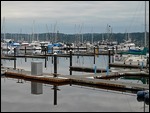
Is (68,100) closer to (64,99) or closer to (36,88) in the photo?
(64,99)

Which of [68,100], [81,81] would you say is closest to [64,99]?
[68,100]

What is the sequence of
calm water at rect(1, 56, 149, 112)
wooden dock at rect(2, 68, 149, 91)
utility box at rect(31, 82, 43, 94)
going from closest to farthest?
calm water at rect(1, 56, 149, 112), wooden dock at rect(2, 68, 149, 91), utility box at rect(31, 82, 43, 94)

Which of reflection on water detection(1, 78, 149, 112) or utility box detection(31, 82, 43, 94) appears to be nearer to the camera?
reflection on water detection(1, 78, 149, 112)

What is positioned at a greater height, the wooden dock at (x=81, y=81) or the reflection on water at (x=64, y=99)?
the wooden dock at (x=81, y=81)

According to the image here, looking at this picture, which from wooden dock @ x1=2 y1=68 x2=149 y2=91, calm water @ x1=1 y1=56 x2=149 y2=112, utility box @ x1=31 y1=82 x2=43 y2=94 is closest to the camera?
calm water @ x1=1 y1=56 x2=149 y2=112

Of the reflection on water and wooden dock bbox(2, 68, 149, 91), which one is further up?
wooden dock bbox(2, 68, 149, 91)

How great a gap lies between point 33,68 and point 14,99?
730cm

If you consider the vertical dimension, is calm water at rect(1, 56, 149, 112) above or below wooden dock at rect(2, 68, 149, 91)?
below

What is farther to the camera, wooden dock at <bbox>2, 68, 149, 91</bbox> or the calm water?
wooden dock at <bbox>2, 68, 149, 91</bbox>

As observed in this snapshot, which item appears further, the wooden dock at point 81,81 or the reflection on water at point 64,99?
the wooden dock at point 81,81

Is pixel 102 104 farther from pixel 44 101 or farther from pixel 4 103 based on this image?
pixel 4 103

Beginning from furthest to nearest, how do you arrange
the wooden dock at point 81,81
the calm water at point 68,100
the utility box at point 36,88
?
the utility box at point 36,88 → the wooden dock at point 81,81 → the calm water at point 68,100

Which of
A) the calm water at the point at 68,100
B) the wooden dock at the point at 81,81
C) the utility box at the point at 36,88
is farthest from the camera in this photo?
the utility box at the point at 36,88

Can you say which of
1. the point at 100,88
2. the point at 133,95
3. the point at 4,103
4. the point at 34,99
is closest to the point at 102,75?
the point at 100,88
